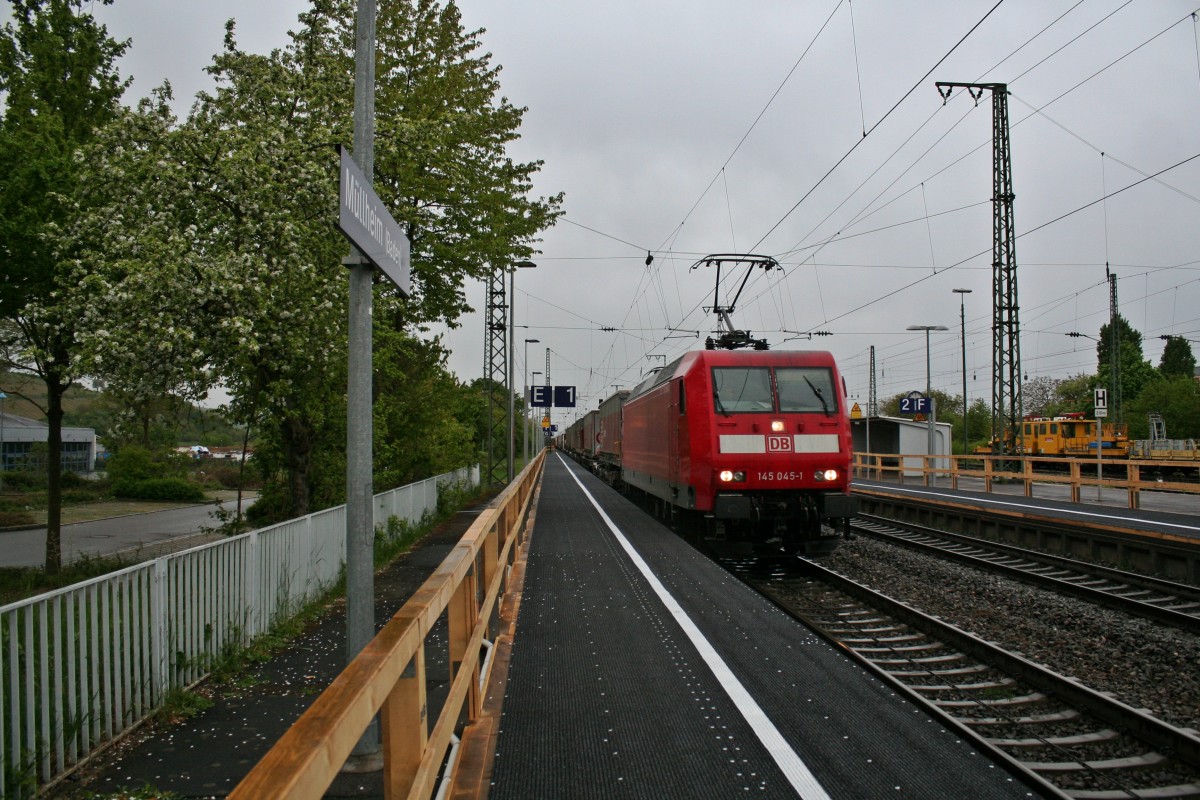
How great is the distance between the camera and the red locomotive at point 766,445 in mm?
11695

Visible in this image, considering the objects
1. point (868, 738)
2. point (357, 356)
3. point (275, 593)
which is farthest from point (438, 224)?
point (868, 738)

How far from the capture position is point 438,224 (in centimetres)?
1620

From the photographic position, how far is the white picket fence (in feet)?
13.9

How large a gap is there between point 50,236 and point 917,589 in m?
11.6

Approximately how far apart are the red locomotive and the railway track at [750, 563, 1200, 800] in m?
3.15

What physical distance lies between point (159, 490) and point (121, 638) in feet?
115

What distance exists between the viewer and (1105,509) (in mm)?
17906

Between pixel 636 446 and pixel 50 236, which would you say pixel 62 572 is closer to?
pixel 50 236

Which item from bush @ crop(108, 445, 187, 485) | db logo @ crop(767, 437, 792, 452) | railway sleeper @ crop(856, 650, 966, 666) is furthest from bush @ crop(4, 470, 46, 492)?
railway sleeper @ crop(856, 650, 966, 666)

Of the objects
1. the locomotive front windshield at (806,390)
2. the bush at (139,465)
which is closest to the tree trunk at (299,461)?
the locomotive front windshield at (806,390)

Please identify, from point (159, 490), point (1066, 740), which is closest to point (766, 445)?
point (1066, 740)

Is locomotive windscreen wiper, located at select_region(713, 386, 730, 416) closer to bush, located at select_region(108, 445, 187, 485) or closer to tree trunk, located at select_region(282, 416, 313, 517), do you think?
tree trunk, located at select_region(282, 416, 313, 517)

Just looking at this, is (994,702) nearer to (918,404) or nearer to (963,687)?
(963,687)

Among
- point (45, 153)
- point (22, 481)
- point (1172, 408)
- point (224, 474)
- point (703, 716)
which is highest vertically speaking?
point (45, 153)
